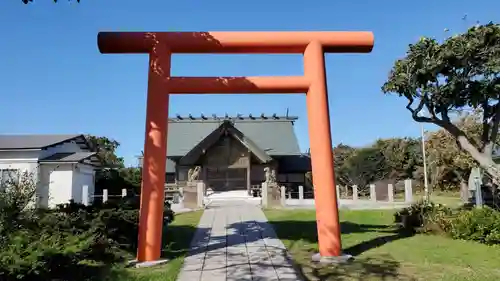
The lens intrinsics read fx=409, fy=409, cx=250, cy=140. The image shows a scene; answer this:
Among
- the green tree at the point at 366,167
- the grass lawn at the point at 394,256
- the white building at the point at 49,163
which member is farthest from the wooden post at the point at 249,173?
the grass lawn at the point at 394,256

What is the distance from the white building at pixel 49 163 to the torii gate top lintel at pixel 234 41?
14.0m

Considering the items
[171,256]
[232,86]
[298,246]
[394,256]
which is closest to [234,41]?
[232,86]

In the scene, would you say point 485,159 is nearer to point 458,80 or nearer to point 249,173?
point 458,80

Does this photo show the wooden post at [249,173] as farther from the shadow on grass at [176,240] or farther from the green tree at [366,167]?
the shadow on grass at [176,240]

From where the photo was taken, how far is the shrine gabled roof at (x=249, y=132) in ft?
100

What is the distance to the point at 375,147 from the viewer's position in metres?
36.8

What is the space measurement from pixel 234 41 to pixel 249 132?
24430 millimetres

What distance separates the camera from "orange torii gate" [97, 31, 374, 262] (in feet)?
25.6

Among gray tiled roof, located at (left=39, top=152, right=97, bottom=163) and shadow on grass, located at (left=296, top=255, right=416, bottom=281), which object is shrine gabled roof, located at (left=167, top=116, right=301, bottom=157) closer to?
gray tiled roof, located at (left=39, top=152, right=97, bottom=163)

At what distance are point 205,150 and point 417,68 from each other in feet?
60.3


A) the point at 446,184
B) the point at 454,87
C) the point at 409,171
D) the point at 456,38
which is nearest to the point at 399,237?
the point at 454,87

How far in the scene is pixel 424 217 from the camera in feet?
36.5

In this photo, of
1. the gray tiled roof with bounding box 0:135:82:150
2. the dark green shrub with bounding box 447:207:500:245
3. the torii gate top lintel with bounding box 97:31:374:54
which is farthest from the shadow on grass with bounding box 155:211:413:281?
the gray tiled roof with bounding box 0:135:82:150

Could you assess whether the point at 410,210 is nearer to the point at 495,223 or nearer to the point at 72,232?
the point at 495,223
